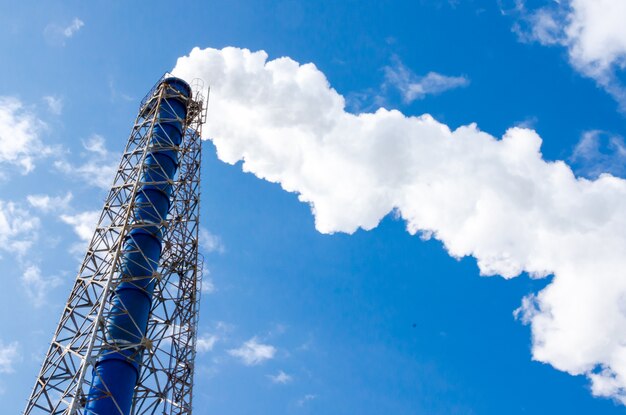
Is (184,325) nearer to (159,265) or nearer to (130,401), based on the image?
(159,265)

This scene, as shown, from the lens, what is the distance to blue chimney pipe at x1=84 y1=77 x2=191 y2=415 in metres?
29.3

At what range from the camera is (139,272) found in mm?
33406

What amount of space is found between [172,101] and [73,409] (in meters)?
22.0

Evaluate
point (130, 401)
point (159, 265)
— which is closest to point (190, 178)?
point (159, 265)

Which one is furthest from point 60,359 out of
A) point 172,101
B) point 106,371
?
point 172,101

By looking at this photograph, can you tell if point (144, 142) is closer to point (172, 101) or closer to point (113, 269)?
point (172, 101)

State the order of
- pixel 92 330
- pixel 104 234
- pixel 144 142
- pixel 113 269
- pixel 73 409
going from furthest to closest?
pixel 144 142, pixel 104 234, pixel 113 269, pixel 92 330, pixel 73 409

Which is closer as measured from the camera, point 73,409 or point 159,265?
point 73,409

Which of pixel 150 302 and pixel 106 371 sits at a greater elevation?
pixel 150 302

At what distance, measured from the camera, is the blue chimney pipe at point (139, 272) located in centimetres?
2931

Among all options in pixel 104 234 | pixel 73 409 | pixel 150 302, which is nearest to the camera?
pixel 73 409

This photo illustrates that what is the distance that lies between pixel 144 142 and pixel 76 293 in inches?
427

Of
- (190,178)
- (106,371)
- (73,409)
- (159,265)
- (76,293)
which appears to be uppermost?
(190,178)

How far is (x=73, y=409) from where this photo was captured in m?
26.3
